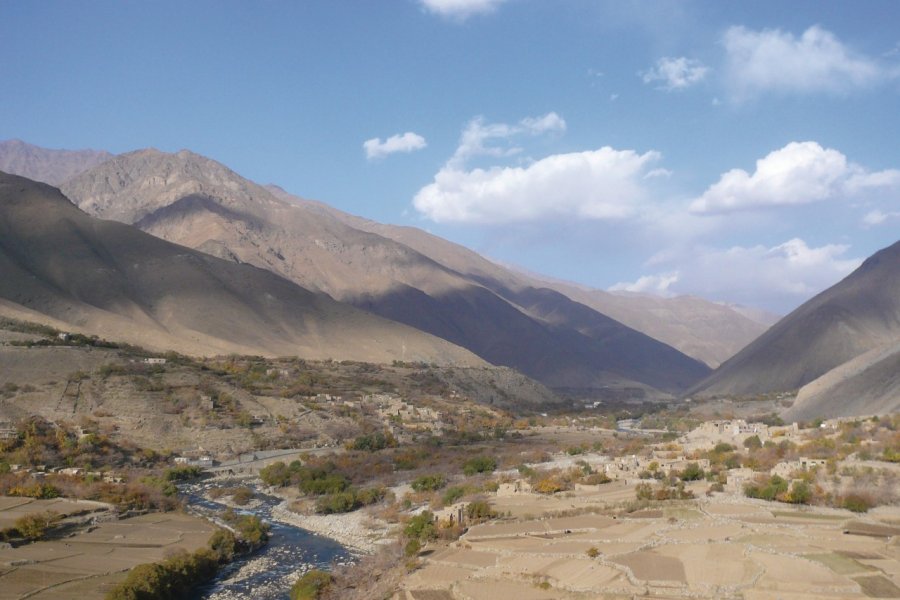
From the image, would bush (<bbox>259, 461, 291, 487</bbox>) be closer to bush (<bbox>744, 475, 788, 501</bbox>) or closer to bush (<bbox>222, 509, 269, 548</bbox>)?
bush (<bbox>222, 509, 269, 548</bbox>)

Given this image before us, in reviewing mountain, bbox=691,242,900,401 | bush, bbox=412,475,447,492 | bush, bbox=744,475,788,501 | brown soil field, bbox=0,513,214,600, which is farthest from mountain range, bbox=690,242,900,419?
brown soil field, bbox=0,513,214,600

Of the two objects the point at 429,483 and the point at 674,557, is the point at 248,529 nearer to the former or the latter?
the point at 429,483

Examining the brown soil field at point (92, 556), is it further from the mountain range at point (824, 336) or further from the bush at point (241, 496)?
the mountain range at point (824, 336)

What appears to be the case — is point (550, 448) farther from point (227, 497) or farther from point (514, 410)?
point (514, 410)

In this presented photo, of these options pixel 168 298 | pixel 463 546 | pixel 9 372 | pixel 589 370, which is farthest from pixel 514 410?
pixel 589 370

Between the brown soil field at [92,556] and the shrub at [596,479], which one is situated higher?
the shrub at [596,479]

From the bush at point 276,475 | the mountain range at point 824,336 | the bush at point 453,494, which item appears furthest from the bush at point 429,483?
the mountain range at point 824,336
